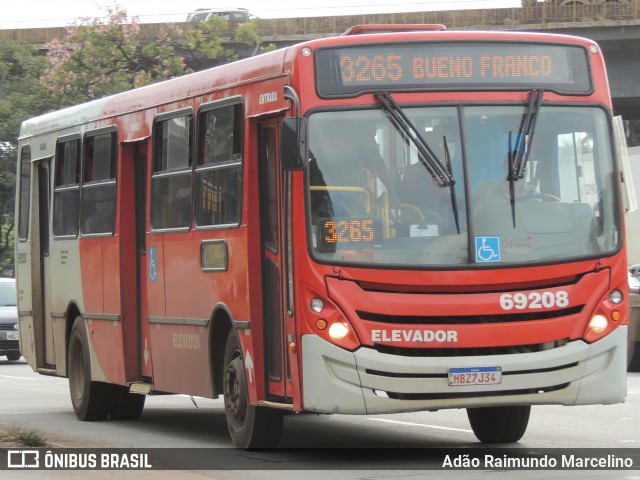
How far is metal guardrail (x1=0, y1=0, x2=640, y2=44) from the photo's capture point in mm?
43625

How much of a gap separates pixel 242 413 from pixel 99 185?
13.8ft

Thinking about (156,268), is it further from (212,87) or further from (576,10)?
(576,10)

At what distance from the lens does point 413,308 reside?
1049 cm

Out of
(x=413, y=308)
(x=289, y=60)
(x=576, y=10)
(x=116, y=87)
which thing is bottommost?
(x=413, y=308)

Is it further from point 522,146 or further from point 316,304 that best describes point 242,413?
point 522,146

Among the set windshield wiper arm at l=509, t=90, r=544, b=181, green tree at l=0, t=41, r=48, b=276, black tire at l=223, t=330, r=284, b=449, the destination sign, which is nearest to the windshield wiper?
windshield wiper arm at l=509, t=90, r=544, b=181

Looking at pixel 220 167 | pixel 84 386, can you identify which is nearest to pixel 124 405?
pixel 84 386

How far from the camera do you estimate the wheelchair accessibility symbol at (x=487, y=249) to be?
10641 millimetres

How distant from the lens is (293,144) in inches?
418

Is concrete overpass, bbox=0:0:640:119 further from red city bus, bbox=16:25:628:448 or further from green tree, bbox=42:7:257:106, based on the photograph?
red city bus, bbox=16:25:628:448

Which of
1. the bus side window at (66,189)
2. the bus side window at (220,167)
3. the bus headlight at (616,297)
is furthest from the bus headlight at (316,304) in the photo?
the bus side window at (66,189)

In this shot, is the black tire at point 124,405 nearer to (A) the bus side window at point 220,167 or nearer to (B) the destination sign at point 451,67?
(A) the bus side window at point 220,167

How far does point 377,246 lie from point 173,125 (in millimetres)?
3409

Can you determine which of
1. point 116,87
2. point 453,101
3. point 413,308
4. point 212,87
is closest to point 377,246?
point 413,308
